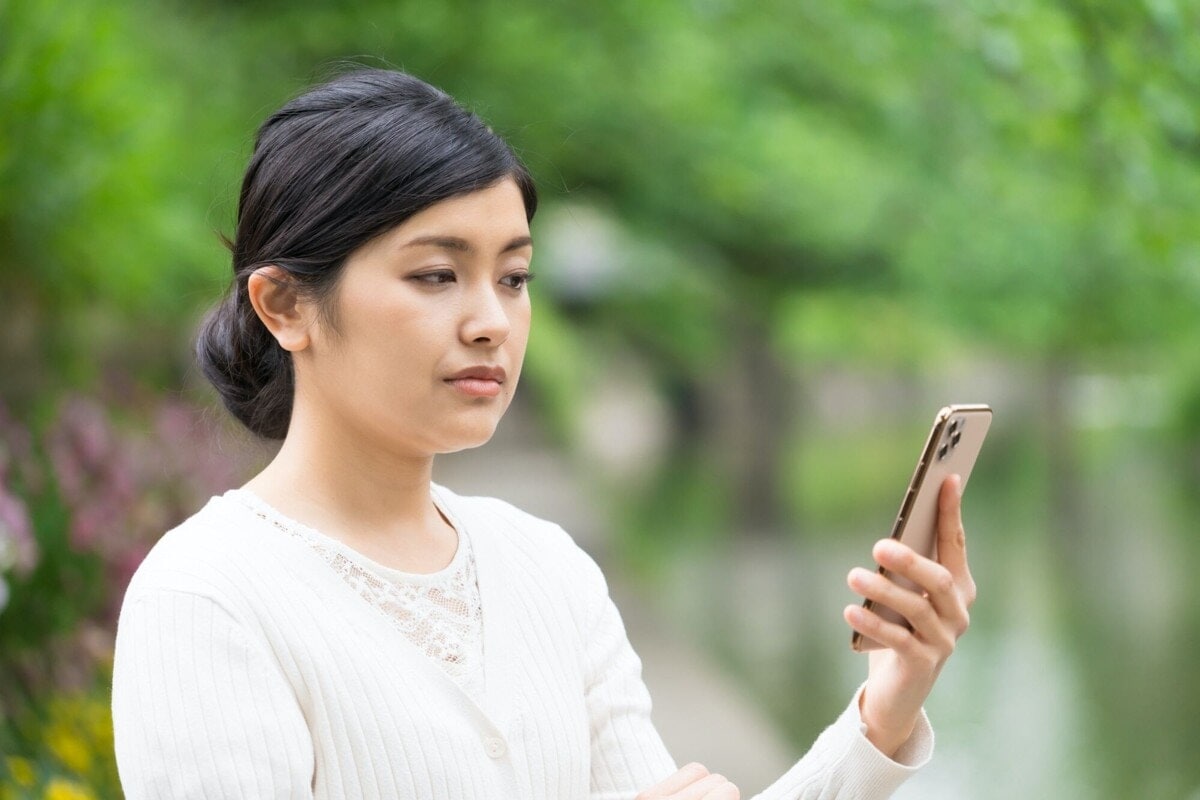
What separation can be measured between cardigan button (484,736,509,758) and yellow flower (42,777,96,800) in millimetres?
2388

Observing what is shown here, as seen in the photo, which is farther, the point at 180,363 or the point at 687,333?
the point at 687,333

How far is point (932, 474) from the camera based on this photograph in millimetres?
1639

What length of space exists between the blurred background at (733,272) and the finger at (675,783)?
0.80 metres

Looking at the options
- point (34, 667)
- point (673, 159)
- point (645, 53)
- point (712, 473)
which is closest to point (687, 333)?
point (712, 473)

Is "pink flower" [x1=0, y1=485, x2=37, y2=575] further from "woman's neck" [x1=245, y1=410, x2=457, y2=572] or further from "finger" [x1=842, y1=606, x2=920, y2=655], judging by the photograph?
"finger" [x1=842, y1=606, x2=920, y2=655]

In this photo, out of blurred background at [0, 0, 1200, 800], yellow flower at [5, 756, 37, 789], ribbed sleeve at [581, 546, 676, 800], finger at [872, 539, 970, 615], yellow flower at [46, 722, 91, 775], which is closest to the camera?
finger at [872, 539, 970, 615]

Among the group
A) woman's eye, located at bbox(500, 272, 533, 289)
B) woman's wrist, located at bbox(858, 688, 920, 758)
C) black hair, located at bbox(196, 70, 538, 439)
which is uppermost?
black hair, located at bbox(196, 70, 538, 439)

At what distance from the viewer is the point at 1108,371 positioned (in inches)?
1203

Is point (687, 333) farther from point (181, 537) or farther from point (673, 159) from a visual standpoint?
point (181, 537)

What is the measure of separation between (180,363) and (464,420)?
26.4 ft

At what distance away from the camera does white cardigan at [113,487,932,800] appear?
1493 mm

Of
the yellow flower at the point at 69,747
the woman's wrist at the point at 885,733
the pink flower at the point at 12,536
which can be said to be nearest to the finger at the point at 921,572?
the woman's wrist at the point at 885,733

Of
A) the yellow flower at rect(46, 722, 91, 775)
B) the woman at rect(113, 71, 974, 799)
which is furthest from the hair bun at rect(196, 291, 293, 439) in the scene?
the yellow flower at rect(46, 722, 91, 775)

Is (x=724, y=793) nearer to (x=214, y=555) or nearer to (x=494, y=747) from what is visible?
(x=494, y=747)
